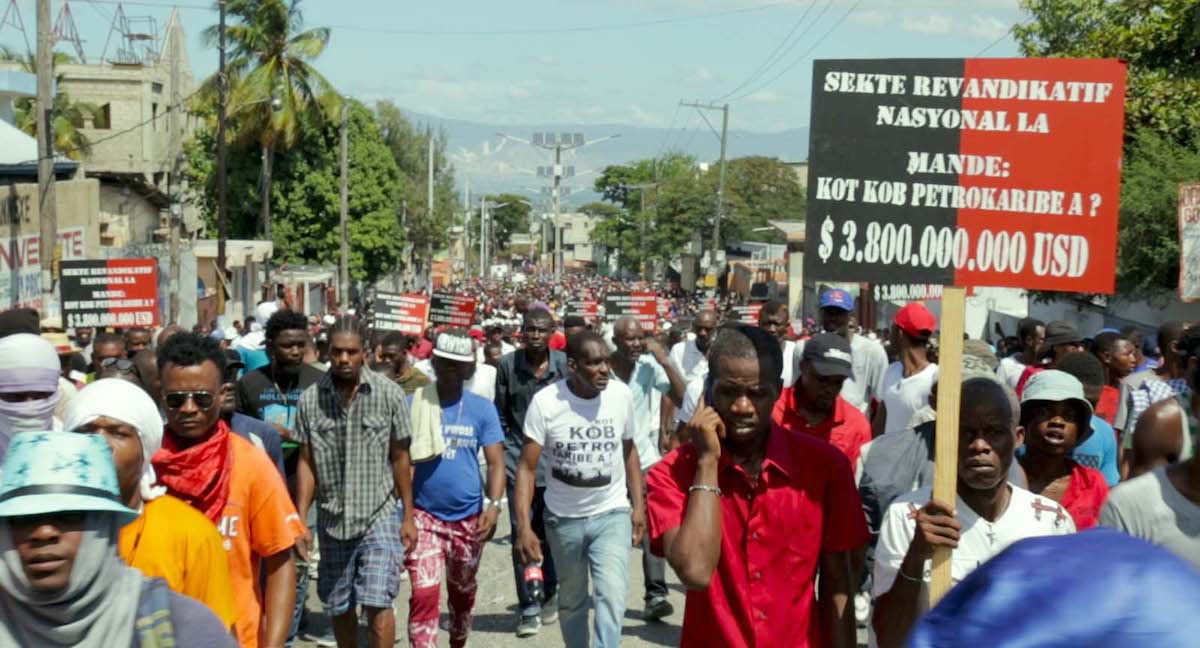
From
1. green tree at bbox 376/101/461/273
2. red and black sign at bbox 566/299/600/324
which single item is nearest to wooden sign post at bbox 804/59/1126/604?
red and black sign at bbox 566/299/600/324

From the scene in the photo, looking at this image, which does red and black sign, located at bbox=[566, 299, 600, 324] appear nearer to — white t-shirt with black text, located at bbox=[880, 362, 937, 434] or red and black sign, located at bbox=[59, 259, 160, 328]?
red and black sign, located at bbox=[59, 259, 160, 328]

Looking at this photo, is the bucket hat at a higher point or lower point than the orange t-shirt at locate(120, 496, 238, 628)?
higher

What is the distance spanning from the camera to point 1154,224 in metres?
24.8

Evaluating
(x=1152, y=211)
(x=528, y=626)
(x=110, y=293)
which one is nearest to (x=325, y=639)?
(x=528, y=626)

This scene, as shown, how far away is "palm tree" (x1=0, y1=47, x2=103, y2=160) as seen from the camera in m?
45.0

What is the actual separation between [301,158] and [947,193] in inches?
2057

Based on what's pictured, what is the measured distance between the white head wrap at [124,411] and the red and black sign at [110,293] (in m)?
12.4

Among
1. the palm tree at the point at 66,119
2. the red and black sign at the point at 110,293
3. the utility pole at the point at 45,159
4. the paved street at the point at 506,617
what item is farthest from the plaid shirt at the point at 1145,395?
the palm tree at the point at 66,119

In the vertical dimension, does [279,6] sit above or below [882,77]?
above

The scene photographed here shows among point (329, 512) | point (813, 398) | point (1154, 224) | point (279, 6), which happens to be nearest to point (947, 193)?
point (813, 398)

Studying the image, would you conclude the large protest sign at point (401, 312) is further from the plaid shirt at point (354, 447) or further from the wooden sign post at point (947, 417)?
the wooden sign post at point (947, 417)

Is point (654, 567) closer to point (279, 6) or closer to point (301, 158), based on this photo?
point (279, 6)

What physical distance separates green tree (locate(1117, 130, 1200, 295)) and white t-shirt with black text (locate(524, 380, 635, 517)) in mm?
18247

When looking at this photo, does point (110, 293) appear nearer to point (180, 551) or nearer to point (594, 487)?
point (594, 487)
